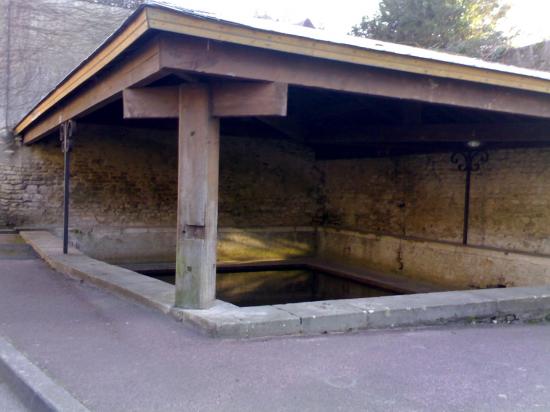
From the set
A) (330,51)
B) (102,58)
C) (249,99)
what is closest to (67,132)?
(102,58)

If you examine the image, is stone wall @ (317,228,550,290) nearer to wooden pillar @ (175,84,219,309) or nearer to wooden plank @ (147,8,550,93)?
wooden plank @ (147,8,550,93)

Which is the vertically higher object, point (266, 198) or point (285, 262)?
point (266, 198)

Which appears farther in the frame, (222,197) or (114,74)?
(222,197)

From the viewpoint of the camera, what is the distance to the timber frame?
188 inches

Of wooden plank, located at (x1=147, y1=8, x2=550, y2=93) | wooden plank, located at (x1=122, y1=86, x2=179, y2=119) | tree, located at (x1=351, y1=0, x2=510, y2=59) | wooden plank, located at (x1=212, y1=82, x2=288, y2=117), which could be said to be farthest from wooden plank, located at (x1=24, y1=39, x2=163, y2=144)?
tree, located at (x1=351, y1=0, x2=510, y2=59)

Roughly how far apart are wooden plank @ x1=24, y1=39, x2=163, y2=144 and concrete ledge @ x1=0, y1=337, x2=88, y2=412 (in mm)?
2590

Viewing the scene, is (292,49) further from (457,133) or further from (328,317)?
(457,133)

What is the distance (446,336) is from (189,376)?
2823 mm

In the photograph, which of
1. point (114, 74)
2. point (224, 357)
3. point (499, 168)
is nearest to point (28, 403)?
point (224, 357)

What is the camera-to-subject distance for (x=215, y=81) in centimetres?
541

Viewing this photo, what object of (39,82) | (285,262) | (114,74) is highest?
(39,82)

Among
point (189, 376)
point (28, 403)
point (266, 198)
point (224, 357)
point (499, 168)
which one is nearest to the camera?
point (28, 403)

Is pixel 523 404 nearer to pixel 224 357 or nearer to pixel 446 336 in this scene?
pixel 446 336

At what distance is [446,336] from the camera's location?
18.5 feet
